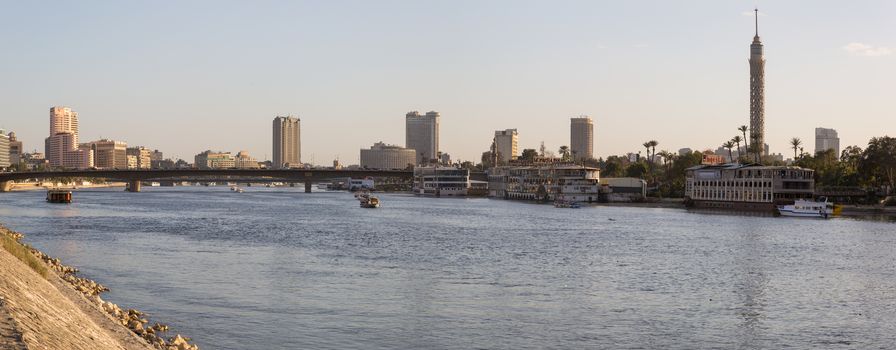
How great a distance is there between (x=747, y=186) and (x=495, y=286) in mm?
126514

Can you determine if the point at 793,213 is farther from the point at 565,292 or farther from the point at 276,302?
the point at 276,302

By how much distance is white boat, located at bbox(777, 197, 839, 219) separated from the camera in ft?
457

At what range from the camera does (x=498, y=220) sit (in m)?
130

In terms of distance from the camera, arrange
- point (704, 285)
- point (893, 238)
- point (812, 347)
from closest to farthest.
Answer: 1. point (812, 347)
2. point (704, 285)
3. point (893, 238)

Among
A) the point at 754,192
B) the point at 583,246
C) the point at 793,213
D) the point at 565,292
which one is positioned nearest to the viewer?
the point at 565,292

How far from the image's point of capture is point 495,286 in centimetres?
5212

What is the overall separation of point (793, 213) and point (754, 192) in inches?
831

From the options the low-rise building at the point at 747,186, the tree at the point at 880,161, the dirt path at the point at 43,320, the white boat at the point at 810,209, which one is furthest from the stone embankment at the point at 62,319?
the tree at the point at 880,161

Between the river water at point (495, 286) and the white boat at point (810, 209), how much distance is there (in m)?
41.2

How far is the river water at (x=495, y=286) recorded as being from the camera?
37.9 meters

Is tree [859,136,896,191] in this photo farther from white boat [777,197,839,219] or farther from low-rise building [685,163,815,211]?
white boat [777,197,839,219]

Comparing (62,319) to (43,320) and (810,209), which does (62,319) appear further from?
(810,209)

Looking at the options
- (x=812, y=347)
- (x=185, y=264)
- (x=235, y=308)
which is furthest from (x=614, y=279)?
(x=185, y=264)

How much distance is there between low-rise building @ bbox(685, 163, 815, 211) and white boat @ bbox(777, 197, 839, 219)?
1073cm
